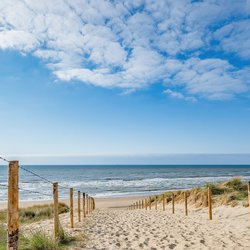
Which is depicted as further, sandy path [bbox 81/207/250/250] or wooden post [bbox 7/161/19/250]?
sandy path [bbox 81/207/250/250]

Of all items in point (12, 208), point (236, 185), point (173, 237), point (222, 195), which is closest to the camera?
point (12, 208)

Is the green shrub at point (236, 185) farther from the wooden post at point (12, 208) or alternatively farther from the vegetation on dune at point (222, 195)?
the wooden post at point (12, 208)

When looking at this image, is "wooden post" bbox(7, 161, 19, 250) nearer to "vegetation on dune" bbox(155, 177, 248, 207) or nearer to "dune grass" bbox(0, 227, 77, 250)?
"dune grass" bbox(0, 227, 77, 250)

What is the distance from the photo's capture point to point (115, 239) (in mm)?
8008

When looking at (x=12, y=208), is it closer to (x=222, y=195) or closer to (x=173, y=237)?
(x=173, y=237)

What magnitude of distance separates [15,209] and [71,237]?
3.40 meters

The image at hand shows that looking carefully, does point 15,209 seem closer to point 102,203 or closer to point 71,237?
point 71,237

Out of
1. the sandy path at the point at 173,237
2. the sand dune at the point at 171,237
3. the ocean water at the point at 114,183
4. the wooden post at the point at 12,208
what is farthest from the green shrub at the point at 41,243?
the ocean water at the point at 114,183

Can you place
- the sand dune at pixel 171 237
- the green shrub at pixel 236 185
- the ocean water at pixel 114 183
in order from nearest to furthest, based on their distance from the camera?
1. the sand dune at pixel 171 237
2. the green shrub at pixel 236 185
3. the ocean water at pixel 114 183

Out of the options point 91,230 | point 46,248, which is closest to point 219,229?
point 91,230

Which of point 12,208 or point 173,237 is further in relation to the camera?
point 173,237

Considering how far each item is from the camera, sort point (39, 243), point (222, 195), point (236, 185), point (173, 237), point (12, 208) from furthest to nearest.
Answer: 1. point (236, 185)
2. point (222, 195)
3. point (173, 237)
4. point (39, 243)
5. point (12, 208)

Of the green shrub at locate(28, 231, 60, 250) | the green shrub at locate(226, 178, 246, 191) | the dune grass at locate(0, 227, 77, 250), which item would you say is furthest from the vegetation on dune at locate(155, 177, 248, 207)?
the green shrub at locate(28, 231, 60, 250)

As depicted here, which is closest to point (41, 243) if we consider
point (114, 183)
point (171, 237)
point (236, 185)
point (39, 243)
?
point (39, 243)
